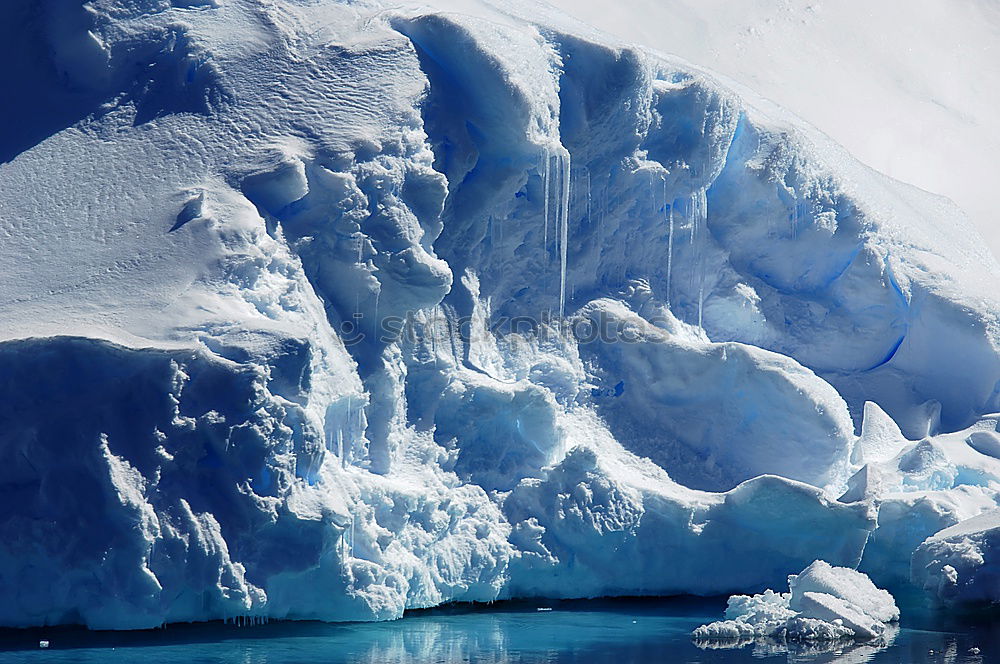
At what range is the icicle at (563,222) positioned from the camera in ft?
59.8

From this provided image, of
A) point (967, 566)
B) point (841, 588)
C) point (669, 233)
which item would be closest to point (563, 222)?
point (669, 233)

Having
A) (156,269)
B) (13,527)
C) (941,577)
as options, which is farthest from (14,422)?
(941,577)

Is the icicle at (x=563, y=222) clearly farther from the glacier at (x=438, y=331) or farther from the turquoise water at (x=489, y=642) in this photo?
the turquoise water at (x=489, y=642)

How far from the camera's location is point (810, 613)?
1567 cm

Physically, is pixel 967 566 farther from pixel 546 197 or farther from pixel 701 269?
pixel 546 197

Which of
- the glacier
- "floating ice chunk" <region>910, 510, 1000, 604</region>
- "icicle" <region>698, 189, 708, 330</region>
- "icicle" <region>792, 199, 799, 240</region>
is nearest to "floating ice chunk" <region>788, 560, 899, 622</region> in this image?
"floating ice chunk" <region>910, 510, 1000, 604</region>

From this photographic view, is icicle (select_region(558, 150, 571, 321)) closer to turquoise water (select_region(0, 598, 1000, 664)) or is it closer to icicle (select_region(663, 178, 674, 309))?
icicle (select_region(663, 178, 674, 309))

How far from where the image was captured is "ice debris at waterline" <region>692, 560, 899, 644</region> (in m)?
15.5

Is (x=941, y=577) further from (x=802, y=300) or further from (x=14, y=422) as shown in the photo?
(x=14, y=422)

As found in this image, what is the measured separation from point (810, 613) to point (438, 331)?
5.03 m

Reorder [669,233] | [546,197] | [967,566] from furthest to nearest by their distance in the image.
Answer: [669,233], [546,197], [967,566]

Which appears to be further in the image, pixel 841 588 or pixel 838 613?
pixel 841 588

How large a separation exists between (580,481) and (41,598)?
19.6 feet

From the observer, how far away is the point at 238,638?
14.3 metres
